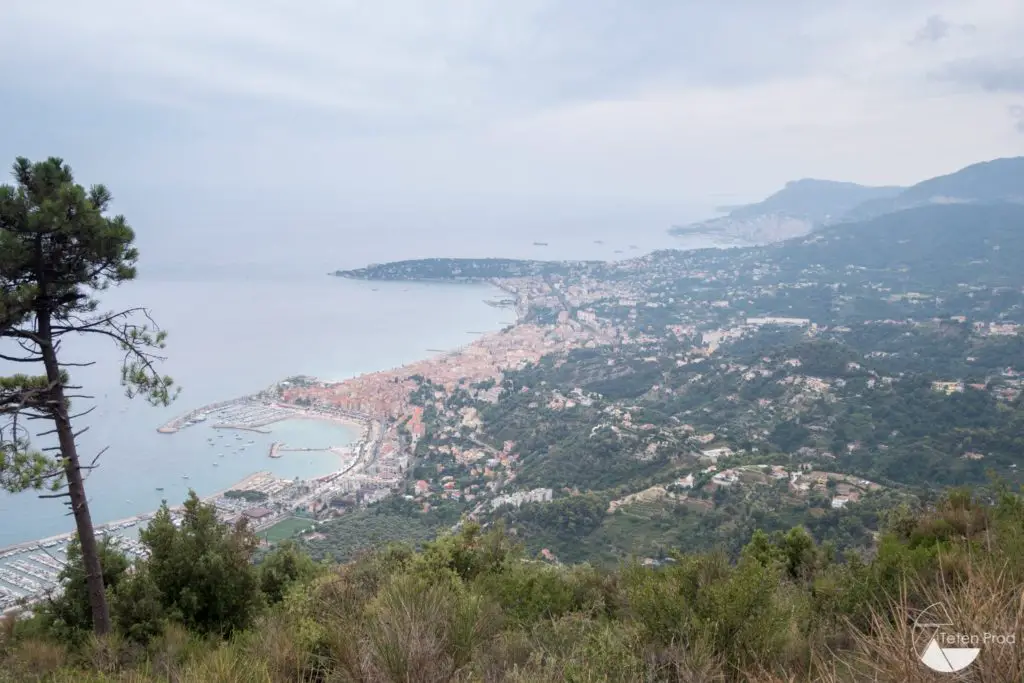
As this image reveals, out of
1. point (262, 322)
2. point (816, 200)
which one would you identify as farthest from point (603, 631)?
point (816, 200)

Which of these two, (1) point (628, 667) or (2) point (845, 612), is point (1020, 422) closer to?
(2) point (845, 612)

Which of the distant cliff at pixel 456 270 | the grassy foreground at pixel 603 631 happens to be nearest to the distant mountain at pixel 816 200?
the distant cliff at pixel 456 270

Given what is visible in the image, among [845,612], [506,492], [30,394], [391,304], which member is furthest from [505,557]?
[391,304]

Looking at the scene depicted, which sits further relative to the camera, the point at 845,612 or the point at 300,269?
the point at 300,269

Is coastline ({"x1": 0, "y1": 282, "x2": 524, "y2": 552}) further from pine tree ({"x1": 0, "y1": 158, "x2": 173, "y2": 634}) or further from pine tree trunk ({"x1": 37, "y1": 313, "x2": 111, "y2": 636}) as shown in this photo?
pine tree ({"x1": 0, "y1": 158, "x2": 173, "y2": 634})

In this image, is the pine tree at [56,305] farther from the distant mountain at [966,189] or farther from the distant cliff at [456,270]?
the distant mountain at [966,189]

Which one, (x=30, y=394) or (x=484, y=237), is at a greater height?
(x=484, y=237)

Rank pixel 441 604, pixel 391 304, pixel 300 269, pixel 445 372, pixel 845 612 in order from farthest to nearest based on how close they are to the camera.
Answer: pixel 300 269
pixel 391 304
pixel 445 372
pixel 845 612
pixel 441 604
